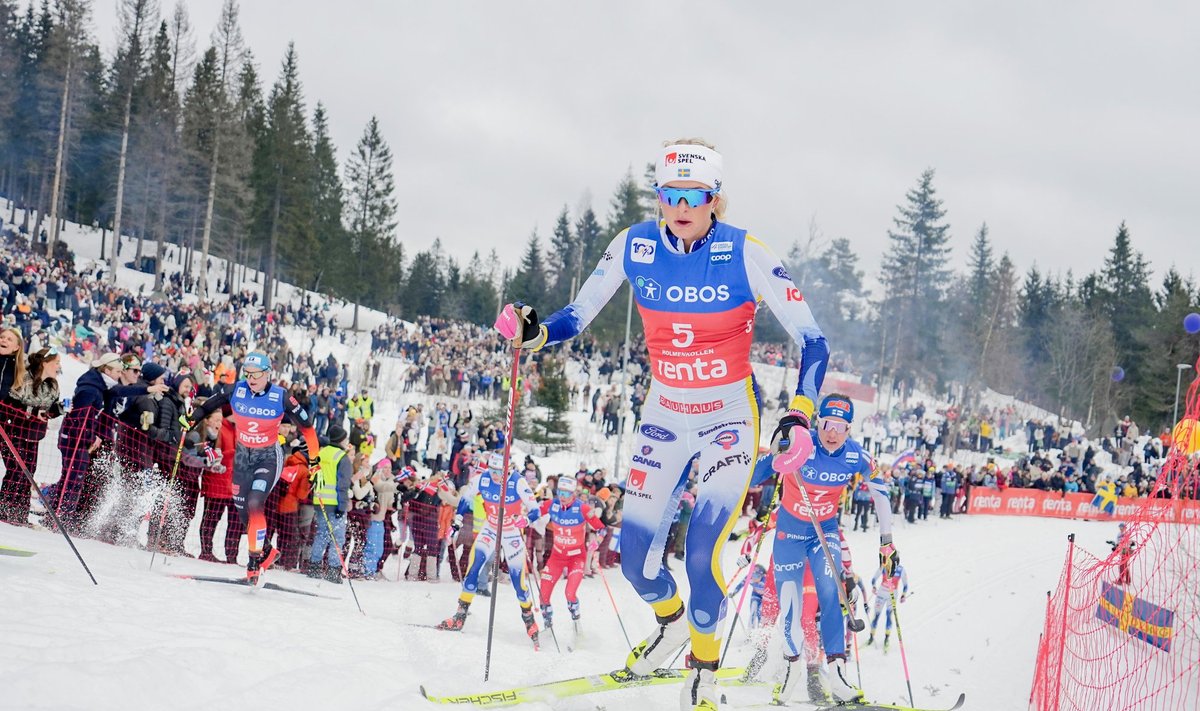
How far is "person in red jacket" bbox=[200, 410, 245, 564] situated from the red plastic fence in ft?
31.4

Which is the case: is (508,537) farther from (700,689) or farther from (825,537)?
→ (700,689)

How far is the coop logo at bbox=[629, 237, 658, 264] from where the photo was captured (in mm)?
4895

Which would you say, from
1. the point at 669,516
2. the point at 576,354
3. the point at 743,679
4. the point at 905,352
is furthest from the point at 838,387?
the point at 669,516

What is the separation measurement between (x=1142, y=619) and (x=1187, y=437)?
218 inches

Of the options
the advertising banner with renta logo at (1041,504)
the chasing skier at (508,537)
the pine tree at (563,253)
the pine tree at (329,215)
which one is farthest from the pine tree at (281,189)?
the chasing skier at (508,537)

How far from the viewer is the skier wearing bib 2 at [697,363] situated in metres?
4.72

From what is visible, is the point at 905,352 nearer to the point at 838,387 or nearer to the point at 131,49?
the point at 838,387

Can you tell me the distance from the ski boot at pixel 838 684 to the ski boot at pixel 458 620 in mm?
4347

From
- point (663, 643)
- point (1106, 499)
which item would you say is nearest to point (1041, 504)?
point (1106, 499)

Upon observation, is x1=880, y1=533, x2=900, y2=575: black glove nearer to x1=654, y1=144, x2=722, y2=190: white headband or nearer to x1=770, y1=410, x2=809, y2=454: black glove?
x1=770, y1=410, x2=809, y2=454: black glove

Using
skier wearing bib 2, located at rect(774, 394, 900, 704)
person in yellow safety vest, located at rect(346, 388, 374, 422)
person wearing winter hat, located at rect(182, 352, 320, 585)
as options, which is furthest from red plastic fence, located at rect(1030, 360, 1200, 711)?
person in yellow safety vest, located at rect(346, 388, 374, 422)

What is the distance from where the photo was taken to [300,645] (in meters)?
5.57

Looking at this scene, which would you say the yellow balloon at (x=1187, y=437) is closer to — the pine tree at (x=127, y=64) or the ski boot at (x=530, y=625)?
the ski boot at (x=530, y=625)

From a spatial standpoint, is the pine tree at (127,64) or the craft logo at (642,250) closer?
the craft logo at (642,250)
